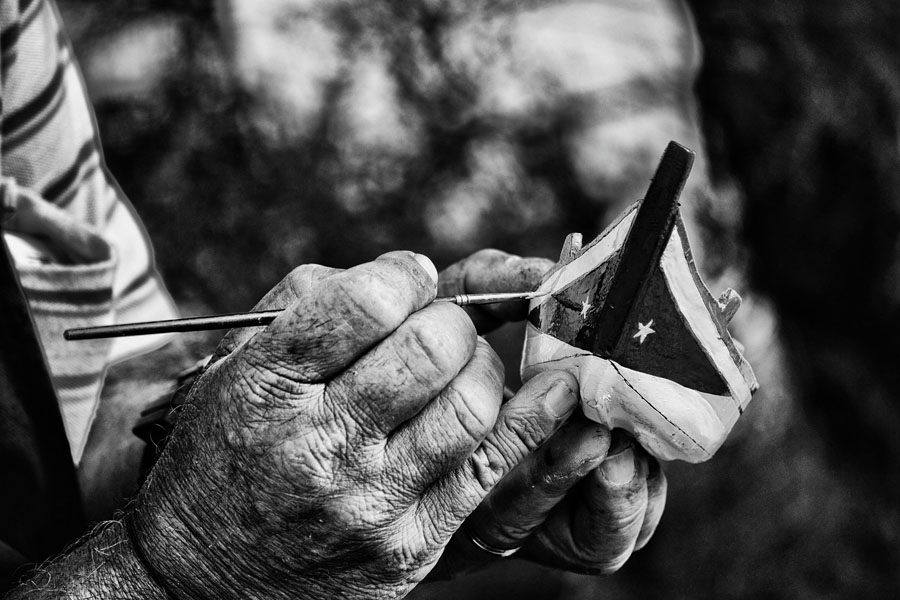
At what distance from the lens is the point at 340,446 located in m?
0.99

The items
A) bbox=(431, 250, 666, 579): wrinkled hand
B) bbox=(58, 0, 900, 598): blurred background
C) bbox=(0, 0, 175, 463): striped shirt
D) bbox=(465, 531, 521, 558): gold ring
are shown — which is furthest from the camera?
bbox=(58, 0, 900, 598): blurred background

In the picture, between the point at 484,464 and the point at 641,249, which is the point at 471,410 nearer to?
the point at 484,464

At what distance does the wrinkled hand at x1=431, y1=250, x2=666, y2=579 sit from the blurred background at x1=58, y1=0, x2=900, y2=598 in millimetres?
1059

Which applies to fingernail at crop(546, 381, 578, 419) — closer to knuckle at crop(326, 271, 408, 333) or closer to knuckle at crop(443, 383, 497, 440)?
knuckle at crop(443, 383, 497, 440)

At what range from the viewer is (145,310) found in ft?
6.55

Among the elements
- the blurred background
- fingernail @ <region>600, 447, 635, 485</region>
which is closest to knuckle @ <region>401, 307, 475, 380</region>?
fingernail @ <region>600, 447, 635, 485</region>

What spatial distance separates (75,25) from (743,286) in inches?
96.0

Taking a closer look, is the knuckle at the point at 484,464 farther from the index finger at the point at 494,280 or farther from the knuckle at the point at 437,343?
the index finger at the point at 494,280

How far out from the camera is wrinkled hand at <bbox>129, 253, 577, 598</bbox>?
98 cm

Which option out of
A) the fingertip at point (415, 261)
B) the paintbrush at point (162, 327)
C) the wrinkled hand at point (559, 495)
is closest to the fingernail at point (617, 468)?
the wrinkled hand at point (559, 495)

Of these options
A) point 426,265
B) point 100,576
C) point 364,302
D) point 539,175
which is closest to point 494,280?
point 426,265

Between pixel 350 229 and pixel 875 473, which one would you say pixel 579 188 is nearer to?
pixel 350 229

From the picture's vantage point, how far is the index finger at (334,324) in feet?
3.14

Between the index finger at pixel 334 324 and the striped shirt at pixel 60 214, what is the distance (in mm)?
848
